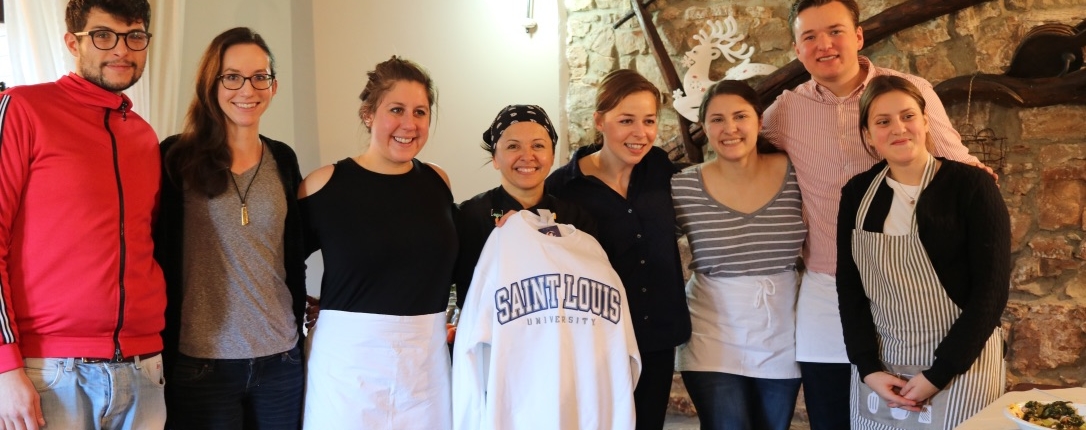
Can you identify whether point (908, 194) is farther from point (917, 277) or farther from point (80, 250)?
Answer: point (80, 250)

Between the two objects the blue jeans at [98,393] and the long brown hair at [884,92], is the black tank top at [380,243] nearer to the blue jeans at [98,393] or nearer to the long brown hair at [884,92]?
the blue jeans at [98,393]

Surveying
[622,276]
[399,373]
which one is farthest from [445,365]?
[622,276]

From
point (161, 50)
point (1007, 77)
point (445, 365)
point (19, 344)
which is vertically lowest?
point (445, 365)

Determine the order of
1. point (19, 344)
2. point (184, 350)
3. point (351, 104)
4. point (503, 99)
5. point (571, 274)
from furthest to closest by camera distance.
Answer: point (351, 104), point (503, 99), point (571, 274), point (184, 350), point (19, 344)

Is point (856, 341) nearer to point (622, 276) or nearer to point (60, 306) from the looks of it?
point (622, 276)

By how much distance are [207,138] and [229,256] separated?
277 millimetres

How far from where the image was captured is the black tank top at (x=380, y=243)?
1.81 meters

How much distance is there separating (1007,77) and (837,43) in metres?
1.06

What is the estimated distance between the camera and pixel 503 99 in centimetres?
380

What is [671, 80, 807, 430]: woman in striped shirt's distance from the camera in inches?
80.0

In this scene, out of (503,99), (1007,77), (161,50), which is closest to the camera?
(1007,77)

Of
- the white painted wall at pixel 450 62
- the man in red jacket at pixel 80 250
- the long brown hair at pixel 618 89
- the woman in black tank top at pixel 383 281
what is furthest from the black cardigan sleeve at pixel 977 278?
the white painted wall at pixel 450 62

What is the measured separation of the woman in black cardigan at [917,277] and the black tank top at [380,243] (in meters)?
1.01

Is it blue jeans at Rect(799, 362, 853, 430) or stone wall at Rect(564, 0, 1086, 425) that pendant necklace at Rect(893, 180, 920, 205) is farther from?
stone wall at Rect(564, 0, 1086, 425)
